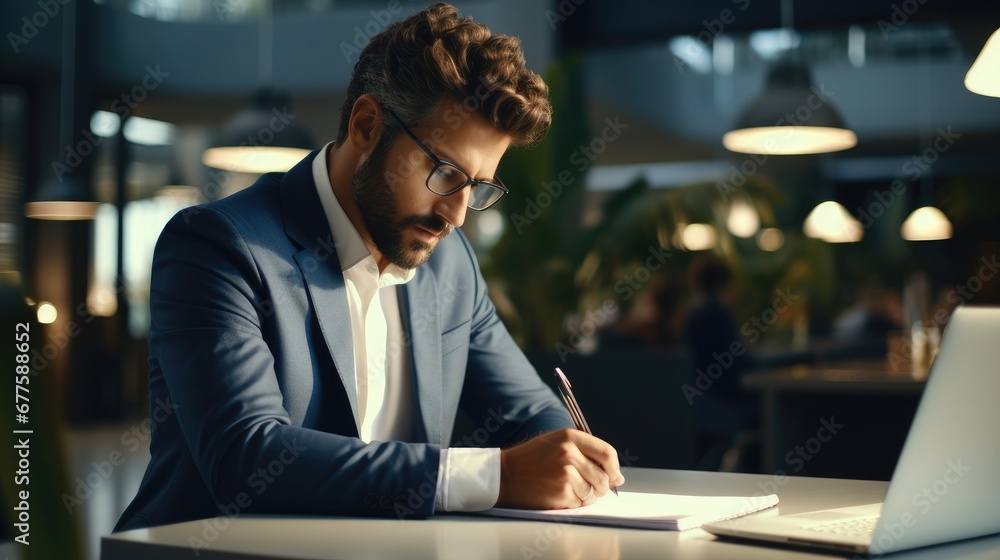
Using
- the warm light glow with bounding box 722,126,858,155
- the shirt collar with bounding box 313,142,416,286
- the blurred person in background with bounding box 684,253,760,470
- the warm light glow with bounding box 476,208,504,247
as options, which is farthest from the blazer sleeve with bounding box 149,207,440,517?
the blurred person in background with bounding box 684,253,760,470

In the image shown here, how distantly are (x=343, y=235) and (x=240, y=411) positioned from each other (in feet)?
1.52

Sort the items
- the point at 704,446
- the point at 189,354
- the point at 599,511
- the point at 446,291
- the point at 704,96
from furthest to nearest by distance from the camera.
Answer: the point at 704,96 < the point at 704,446 < the point at 446,291 < the point at 189,354 < the point at 599,511

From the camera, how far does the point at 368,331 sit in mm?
1797

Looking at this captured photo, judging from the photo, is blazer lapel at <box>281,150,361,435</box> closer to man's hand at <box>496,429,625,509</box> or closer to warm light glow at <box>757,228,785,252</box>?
man's hand at <box>496,429,625,509</box>

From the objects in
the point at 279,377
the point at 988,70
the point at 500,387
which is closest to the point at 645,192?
the point at 988,70

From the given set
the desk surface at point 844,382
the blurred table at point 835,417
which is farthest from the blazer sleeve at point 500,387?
the desk surface at point 844,382

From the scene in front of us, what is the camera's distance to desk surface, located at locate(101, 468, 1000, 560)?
1.03 m

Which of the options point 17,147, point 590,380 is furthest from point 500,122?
point 17,147

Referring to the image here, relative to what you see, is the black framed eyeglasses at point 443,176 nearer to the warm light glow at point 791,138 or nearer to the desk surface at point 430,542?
the desk surface at point 430,542

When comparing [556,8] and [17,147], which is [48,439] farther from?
[17,147]

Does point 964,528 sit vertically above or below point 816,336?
below

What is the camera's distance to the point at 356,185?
69.4 inches

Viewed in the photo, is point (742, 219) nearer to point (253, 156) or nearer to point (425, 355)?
point (253, 156)

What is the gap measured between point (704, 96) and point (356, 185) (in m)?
6.44
